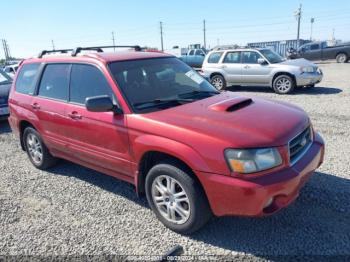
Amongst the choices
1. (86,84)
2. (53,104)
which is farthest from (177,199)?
(53,104)

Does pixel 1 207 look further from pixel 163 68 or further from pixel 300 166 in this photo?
pixel 300 166

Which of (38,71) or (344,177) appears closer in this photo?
(344,177)

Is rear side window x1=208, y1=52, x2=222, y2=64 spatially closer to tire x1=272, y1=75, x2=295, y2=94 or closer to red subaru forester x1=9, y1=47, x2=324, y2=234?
tire x1=272, y1=75, x2=295, y2=94

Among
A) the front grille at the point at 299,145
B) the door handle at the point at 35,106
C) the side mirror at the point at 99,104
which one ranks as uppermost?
the side mirror at the point at 99,104

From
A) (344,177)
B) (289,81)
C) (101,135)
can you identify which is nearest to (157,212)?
(101,135)

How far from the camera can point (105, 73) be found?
380 cm

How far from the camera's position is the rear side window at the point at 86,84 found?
384 cm

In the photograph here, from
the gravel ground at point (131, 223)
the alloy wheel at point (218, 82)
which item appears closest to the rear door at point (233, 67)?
the alloy wheel at point (218, 82)

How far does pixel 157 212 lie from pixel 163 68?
1.84 metres

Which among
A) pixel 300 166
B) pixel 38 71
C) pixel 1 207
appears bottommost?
pixel 1 207

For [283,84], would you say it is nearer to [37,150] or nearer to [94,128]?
[37,150]

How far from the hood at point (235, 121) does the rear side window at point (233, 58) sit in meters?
9.00

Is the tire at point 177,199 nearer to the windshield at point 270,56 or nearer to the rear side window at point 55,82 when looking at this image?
the rear side window at point 55,82

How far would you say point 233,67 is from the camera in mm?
12422
